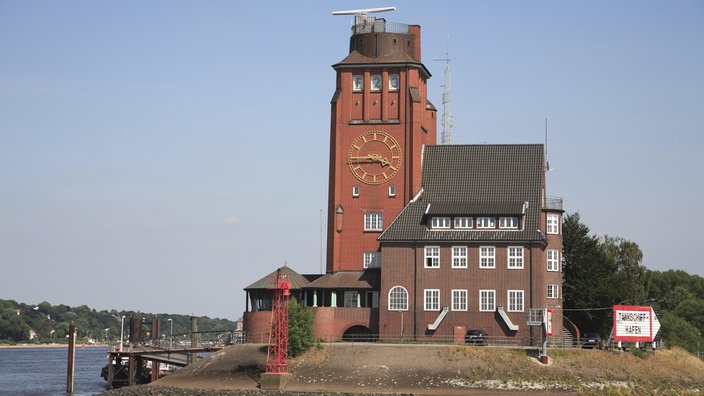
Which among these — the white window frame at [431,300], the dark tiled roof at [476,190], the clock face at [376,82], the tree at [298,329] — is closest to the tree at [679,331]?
the dark tiled roof at [476,190]

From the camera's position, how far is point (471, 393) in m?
85.8

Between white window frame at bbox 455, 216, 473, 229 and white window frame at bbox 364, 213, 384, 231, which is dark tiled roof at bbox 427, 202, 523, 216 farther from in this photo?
white window frame at bbox 364, 213, 384, 231

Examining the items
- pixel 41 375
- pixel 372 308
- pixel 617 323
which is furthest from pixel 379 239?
pixel 41 375

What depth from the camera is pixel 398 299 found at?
10075 centimetres

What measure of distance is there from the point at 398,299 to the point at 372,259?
660 centimetres

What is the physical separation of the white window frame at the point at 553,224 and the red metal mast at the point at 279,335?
22739 mm

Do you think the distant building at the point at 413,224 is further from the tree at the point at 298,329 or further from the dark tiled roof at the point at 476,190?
the tree at the point at 298,329

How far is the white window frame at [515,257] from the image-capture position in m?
99.2

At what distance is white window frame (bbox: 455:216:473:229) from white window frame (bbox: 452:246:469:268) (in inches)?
83.3

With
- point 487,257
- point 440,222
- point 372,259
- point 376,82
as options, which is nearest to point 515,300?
point 487,257

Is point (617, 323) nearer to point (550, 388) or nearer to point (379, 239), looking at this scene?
point (550, 388)

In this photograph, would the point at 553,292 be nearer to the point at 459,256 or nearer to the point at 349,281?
the point at 459,256

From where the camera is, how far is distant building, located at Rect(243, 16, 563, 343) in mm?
99500

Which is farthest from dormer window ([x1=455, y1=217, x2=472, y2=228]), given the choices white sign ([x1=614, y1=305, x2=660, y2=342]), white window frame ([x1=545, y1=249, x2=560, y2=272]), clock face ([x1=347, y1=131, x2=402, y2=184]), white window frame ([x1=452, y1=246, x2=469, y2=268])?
white sign ([x1=614, y1=305, x2=660, y2=342])
